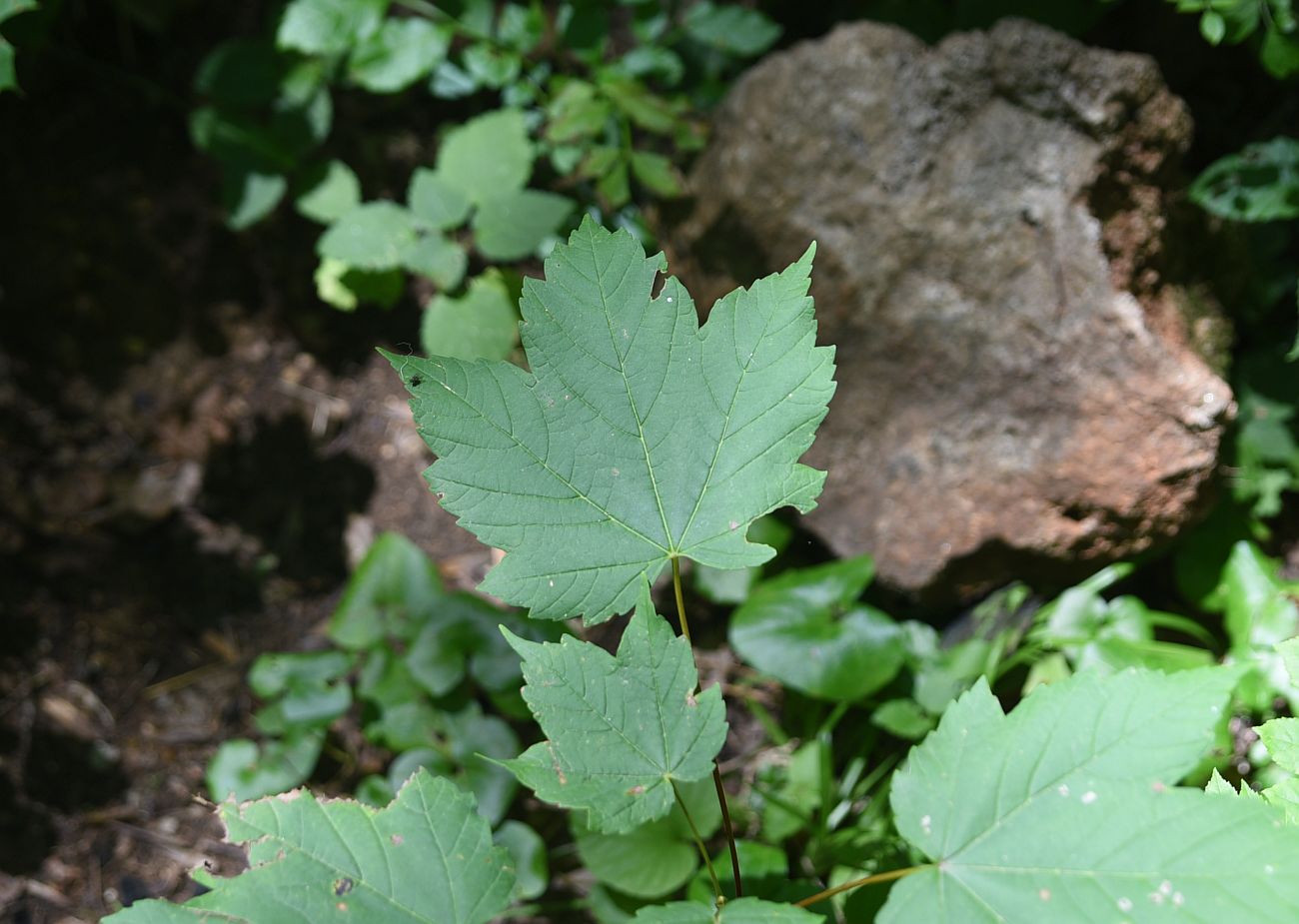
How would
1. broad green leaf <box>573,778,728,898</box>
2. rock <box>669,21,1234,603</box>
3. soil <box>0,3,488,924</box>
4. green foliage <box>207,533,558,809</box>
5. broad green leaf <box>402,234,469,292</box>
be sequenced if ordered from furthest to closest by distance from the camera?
soil <box>0,3,488,924</box>
broad green leaf <box>402,234,469,292</box>
green foliage <box>207,533,558,809</box>
rock <box>669,21,1234,603</box>
broad green leaf <box>573,778,728,898</box>

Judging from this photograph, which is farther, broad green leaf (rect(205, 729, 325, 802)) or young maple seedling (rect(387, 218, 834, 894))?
broad green leaf (rect(205, 729, 325, 802))

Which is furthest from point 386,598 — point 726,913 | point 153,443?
point 726,913

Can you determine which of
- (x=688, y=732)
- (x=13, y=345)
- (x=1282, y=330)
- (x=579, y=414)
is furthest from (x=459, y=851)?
(x=13, y=345)

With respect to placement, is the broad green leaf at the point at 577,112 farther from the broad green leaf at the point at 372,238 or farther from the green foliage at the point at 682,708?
the green foliage at the point at 682,708

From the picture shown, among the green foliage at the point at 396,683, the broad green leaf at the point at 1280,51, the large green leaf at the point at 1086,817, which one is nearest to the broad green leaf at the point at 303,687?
the green foliage at the point at 396,683

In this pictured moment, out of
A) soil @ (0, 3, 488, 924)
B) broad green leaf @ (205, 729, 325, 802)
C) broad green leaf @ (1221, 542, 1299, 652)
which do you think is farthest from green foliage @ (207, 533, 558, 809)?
broad green leaf @ (1221, 542, 1299, 652)

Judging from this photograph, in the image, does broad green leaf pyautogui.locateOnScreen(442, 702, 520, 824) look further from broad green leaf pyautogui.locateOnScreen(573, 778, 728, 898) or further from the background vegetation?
broad green leaf pyautogui.locateOnScreen(573, 778, 728, 898)

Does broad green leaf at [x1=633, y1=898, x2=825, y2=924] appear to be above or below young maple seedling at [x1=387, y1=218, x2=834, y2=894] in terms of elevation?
below
